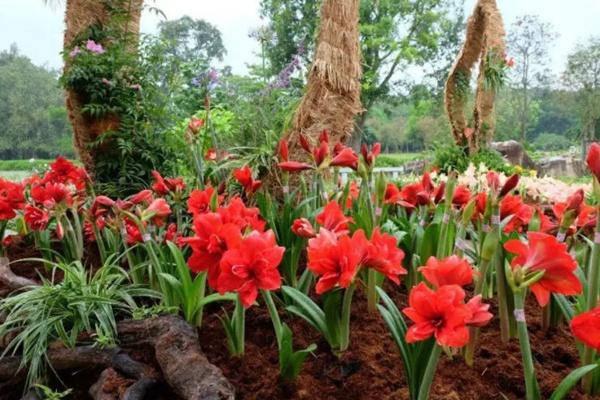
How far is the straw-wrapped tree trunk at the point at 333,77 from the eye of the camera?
2.38 metres

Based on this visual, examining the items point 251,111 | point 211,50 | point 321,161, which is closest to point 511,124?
point 211,50

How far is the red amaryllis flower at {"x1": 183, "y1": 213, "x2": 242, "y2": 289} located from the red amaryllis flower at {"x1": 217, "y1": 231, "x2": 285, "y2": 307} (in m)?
0.07

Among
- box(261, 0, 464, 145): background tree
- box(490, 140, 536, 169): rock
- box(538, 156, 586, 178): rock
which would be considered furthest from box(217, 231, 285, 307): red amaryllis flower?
box(261, 0, 464, 145): background tree

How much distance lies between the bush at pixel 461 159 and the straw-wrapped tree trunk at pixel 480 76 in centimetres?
15

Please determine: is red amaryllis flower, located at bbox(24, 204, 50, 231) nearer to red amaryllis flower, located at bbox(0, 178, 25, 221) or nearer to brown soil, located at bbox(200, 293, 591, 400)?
red amaryllis flower, located at bbox(0, 178, 25, 221)

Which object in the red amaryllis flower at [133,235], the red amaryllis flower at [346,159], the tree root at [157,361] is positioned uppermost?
the red amaryllis flower at [346,159]

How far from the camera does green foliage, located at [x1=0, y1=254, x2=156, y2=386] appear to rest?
49.5 inches

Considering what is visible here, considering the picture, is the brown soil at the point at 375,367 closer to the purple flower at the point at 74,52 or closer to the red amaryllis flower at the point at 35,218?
the red amaryllis flower at the point at 35,218

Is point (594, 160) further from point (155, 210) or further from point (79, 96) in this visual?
point (79, 96)

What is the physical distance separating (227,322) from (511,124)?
74.1ft

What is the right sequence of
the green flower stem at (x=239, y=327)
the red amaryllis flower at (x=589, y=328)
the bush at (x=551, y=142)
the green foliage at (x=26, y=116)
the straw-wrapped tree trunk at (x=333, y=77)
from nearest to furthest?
the red amaryllis flower at (x=589, y=328)
the green flower stem at (x=239, y=327)
the straw-wrapped tree trunk at (x=333, y=77)
the green foliage at (x=26, y=116)
the bush at (x=551, y=142)

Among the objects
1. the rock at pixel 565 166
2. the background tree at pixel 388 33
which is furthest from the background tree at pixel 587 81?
the background tree at pixel 388 33

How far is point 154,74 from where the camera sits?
3.41 metres

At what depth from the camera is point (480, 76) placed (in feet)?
21.6
